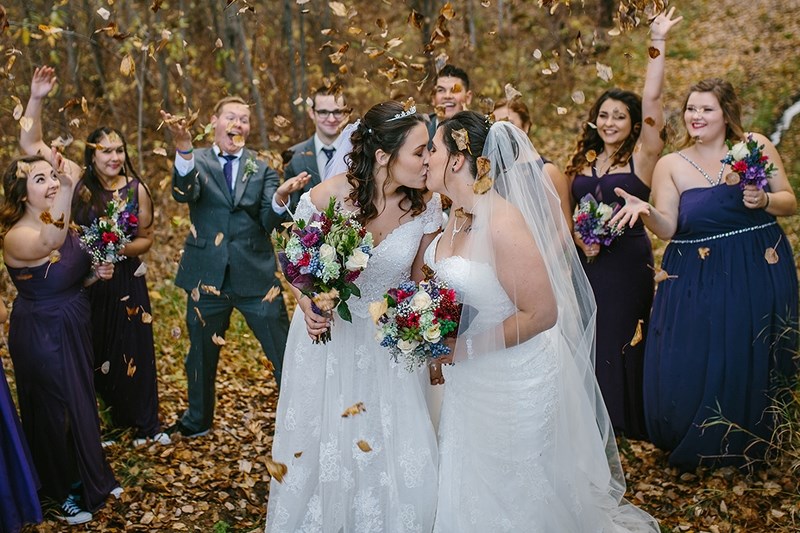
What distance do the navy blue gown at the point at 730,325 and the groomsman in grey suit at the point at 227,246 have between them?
2.84 meters

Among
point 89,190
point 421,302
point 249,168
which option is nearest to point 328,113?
point 249,168

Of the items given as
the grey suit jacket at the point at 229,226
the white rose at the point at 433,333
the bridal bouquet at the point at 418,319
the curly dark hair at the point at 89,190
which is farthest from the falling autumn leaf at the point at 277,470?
the curly dark hair at the point at 89,190

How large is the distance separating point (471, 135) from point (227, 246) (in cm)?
253

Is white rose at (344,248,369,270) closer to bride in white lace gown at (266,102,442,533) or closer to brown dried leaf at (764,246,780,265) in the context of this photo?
bride in white lace gown at (266,102,442,533)

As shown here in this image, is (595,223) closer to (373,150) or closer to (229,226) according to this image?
(373,150)

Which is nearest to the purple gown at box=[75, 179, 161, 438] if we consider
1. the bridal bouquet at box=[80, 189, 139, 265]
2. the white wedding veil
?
the bridal bouquet at box=[80, 189, 139, 265]

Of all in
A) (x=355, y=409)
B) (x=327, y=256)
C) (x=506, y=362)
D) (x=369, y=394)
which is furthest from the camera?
(x=369, y=394)

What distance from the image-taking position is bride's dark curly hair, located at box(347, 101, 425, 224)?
3.97 metres

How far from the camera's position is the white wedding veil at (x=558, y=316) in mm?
3600

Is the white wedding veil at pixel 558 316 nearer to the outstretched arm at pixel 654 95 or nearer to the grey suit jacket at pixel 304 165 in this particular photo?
the outstretched arm at pixel 654 95

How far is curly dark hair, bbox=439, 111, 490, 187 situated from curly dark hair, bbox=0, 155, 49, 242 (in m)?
2.62

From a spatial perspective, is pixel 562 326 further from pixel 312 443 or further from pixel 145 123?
pixel 145 123

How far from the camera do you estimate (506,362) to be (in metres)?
3.67

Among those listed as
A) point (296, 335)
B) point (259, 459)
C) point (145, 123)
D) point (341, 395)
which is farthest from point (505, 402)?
point (145, 123)
